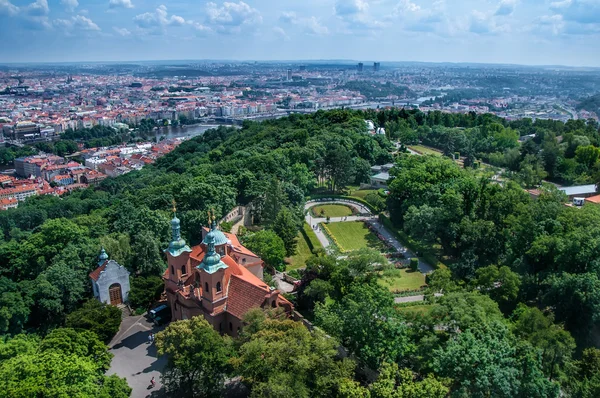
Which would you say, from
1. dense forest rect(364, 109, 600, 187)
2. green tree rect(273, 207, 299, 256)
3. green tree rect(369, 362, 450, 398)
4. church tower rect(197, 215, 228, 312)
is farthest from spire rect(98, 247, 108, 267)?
dense forest rect(364, 109, 600, 187)

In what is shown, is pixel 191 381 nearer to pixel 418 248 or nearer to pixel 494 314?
pixel 494 314

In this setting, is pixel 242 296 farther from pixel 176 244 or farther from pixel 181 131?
pixel 181 131

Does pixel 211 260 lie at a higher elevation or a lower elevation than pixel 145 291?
higher

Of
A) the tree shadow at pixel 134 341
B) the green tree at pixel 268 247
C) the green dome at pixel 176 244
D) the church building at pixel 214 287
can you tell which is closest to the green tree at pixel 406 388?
the church building at pixel 214 287

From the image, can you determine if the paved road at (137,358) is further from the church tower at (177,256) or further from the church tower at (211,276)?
the church tower at (211,276)

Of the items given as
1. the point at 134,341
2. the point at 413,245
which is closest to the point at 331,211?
the point at 413,245

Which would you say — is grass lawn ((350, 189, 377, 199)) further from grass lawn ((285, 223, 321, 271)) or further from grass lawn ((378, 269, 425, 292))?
grass lawn ((378, 269, 425, 292))

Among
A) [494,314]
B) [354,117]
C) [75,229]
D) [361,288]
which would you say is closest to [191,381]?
[361,288]
